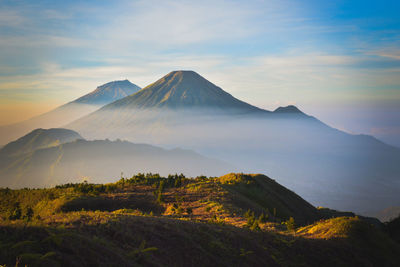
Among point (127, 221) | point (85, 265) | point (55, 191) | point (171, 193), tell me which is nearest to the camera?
point (85, 265)

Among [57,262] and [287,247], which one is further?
[287,247]

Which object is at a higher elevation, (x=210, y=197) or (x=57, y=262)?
(x=57, y=262)

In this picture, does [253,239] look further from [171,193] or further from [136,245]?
[171,193]

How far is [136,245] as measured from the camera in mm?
13500

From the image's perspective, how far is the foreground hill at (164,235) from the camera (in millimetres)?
11039

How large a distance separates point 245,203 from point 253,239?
17.3 metres

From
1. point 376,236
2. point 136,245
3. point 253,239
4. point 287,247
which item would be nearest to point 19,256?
point 136,245

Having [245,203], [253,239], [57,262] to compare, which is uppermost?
[57,262]

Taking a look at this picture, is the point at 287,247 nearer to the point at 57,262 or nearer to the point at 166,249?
the point at 166,249

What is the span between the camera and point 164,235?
50.2ft

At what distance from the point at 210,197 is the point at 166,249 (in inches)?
797

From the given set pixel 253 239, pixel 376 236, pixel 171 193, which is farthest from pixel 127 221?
pixel 171 193

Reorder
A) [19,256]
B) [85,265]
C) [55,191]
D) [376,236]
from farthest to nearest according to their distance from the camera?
[55,191] < [376,236] < [85,265] < [19,256]

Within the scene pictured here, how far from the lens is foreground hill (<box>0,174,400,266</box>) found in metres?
11.0
